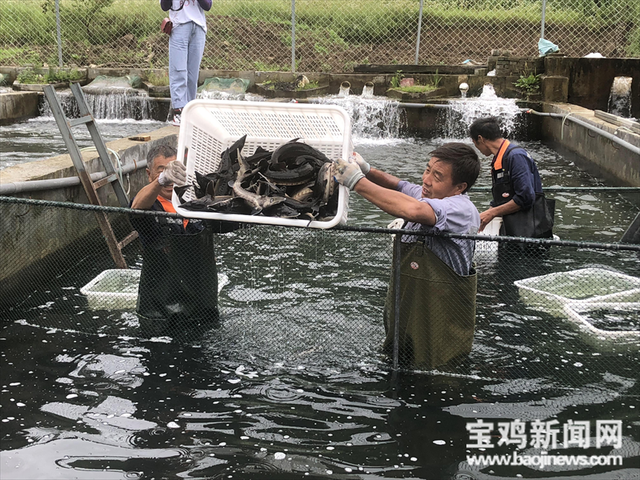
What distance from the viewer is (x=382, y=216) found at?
868 cm

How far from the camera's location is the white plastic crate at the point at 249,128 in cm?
439

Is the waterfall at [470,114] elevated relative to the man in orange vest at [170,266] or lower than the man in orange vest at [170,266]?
elevated

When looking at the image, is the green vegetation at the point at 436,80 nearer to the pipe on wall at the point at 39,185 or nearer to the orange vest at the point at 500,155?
the orange vest at the point at 500,155

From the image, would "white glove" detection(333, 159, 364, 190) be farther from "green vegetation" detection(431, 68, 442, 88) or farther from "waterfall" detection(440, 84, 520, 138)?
"green vegetation" detection(431, 68, 442, 88)

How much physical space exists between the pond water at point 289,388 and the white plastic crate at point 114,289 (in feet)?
0.38

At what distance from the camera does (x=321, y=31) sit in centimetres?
2275

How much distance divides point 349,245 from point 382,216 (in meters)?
1.75

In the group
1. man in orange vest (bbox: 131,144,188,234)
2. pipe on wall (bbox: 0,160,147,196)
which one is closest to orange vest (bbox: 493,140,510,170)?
man in orange vest (bbox: 131,144,188,234)

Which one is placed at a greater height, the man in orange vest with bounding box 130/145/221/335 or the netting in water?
the man in orange vest with bounding box 130/145/221/335

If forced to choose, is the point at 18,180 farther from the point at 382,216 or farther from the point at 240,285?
the point at 382,216

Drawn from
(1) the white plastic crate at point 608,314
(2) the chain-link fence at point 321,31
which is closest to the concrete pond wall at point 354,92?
(2) the chain-link fence at point 321,31

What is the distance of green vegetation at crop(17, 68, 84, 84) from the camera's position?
1739 centimetres

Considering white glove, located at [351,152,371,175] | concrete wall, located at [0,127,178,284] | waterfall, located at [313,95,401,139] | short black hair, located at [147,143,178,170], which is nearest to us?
white glove, located at [351,152,371,175]

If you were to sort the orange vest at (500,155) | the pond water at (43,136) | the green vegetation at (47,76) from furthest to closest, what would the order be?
1. the green vegetation at (47,76)
2. the pond water at (43,136)
3. the orange vest at (500,155)
